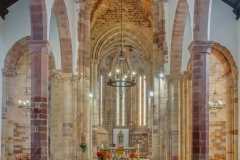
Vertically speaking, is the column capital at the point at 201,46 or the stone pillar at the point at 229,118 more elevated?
the column capital at the point at 201,46

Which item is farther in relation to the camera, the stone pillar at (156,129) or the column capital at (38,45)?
the stone pillar at (156,129)

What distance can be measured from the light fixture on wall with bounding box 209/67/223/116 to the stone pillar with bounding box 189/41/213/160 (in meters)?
8.42

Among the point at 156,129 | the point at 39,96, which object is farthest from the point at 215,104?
the point at 39,96

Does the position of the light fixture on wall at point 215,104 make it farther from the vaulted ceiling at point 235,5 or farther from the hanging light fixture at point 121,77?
the vaulted ceiling at point 235,5

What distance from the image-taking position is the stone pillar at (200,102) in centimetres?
1034

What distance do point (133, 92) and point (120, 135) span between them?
3.99m

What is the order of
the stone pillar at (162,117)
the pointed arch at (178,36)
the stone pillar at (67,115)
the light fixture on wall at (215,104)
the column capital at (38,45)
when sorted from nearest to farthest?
the column capital at (38,45), the pointed arch at (178,36), the stone pillar at (67,115), the stone pillar at (162,117), the light fixture on wall at (215,104)

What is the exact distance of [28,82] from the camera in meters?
21.9

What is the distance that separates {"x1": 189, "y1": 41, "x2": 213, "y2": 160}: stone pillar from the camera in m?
10.3

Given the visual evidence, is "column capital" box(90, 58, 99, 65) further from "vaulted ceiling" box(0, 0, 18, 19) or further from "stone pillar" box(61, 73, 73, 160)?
"vaulted ceiling" box(0, 0, 18, 19)

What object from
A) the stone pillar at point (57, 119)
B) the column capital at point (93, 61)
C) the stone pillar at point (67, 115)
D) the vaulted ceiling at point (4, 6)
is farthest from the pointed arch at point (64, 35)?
the column capital at point (93, 61)

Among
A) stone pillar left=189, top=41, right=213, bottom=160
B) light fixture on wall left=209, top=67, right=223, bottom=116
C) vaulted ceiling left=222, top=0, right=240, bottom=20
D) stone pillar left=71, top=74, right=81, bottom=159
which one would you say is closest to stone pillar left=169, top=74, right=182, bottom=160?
light fixture on wall left=209, top=67, right=223, bottom=116

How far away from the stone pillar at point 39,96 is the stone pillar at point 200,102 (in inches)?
149

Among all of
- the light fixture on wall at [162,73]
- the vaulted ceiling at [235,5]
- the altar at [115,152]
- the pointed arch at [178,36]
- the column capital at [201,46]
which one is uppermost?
the vaulted ceiling at [235,5]
